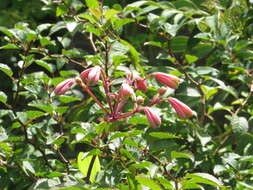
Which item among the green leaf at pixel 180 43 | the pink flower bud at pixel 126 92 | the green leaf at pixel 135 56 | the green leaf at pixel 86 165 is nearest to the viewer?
the pink flower bud at pixel 126 92

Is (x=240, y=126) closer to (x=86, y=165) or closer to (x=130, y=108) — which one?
(x=130, y=108)

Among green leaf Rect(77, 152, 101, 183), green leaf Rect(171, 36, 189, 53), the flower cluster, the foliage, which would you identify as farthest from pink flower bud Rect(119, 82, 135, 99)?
green leaf Rect(171, 36, 189, 53)

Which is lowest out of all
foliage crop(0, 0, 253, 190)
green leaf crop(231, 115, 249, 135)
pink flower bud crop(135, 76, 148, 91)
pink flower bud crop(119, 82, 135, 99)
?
green leaf crop(231, 115, 249, 135)

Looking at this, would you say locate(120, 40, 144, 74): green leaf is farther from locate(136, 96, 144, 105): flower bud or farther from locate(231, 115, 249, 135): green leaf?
locate(136, 96, 144, 105): flower bud

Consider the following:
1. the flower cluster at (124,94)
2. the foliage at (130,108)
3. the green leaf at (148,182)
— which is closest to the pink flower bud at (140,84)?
the flower cluster at (124,94)

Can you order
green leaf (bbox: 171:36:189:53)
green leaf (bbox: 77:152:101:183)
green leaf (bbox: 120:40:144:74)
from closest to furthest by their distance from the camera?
green leaf (bbox: 77:152:101:183) → green leaf (bbox: 120:40:144:74) → green leaf (bbox: 171:36:189:53)

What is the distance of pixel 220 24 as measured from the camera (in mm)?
1562

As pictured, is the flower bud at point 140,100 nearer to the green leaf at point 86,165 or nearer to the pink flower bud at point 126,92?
the pink flower bud at point 126,92

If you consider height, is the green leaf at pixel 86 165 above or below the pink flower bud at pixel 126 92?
below

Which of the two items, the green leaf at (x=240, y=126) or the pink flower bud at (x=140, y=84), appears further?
the green leaf at (x=240, y=126)

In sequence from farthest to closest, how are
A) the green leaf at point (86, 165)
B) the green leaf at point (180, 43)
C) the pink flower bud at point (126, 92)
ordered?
the green leaf at point (180, 43) < the green leaf at point (86, 165) < the pink flower bud at point (126, 92)

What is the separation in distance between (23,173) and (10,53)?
880mm

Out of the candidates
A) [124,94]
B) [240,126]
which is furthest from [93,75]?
[240,126]

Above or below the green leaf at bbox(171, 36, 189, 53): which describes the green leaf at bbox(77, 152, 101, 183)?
below
